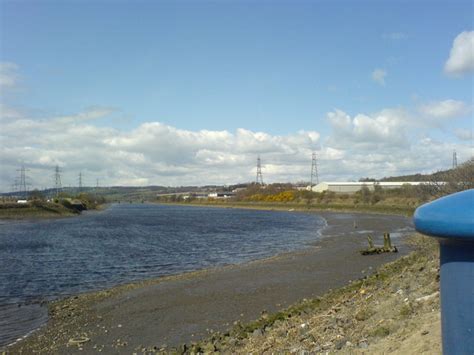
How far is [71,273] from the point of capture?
2819 centimetres

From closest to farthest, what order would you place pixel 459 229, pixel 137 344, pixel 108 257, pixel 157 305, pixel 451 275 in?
pixel 459 229 < pixel 451 275 < pixel 137 344 < pixel 157 305 < pixel 108 257

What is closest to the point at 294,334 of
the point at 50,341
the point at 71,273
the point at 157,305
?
the point at 50,341

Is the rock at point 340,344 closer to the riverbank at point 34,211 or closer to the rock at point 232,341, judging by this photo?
the rock at point 232,341

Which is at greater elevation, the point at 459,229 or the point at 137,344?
the point at 459,229

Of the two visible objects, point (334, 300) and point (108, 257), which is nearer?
point (334, 300)

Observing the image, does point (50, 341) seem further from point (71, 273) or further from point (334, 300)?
point (71, 273)

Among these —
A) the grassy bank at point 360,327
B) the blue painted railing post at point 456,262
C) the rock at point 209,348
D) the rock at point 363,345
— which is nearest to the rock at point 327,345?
the grassy bank at point 360,327

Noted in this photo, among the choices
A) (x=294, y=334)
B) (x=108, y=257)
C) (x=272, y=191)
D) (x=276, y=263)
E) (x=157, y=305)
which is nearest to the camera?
(x=294, y=334)

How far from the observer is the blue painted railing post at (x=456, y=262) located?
2.60 meters

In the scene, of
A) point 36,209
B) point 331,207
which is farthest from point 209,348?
point 331,207

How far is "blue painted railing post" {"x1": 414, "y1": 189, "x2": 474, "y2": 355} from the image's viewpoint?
260 centimetres

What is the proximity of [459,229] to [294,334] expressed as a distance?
772 centimetres

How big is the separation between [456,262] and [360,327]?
6233 millimetres

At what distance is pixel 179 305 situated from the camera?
709 inches
